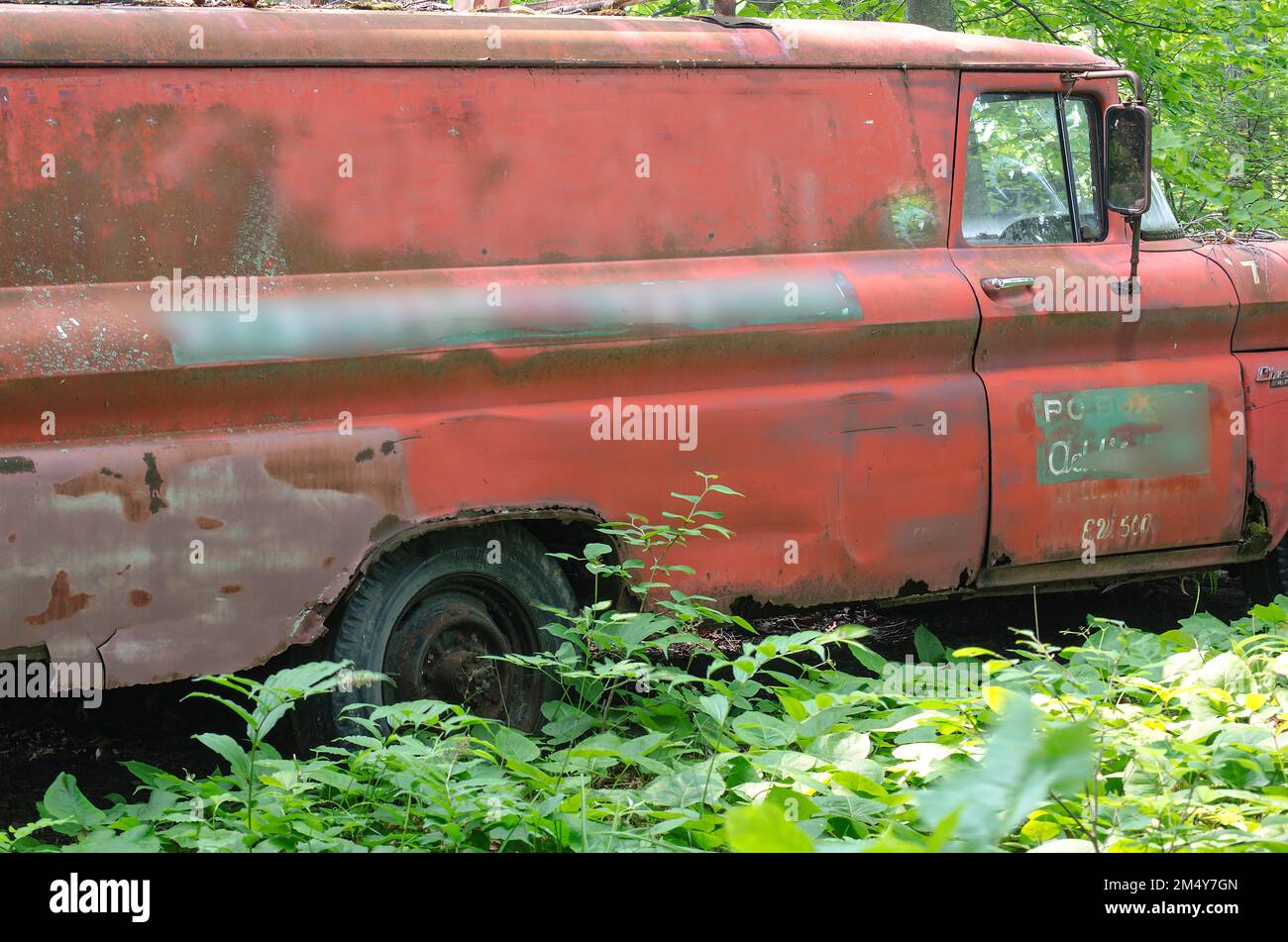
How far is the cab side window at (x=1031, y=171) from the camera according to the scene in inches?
193

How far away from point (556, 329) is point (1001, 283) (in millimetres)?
1676

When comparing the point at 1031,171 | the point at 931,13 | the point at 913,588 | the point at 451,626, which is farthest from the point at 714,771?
the point at 931,13

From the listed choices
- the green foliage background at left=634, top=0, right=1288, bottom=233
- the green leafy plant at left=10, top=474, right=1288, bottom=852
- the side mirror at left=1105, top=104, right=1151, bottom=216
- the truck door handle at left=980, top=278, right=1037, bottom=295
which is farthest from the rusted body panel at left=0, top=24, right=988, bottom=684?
the green foliage background at left=634, top=0, right=1288, bottom=233

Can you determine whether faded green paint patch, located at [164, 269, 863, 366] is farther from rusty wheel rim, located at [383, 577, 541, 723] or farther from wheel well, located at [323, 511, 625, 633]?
rusty wheel rim, located at [383, 577, 541, 723]

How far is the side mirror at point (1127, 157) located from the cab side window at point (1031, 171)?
17 centimetres

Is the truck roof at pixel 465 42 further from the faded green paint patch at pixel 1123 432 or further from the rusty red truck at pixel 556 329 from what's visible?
the faded green paint patch at pixel 1123 432

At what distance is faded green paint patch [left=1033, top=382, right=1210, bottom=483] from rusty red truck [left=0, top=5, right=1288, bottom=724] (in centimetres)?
2

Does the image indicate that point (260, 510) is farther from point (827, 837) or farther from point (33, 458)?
point (827, 837)

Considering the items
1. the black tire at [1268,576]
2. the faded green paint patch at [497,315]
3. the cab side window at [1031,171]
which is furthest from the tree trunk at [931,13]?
the faded green paint patch at [497,315]

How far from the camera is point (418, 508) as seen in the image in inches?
153

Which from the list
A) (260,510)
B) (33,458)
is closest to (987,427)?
(260,510)

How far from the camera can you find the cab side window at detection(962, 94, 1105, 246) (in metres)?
4.89
